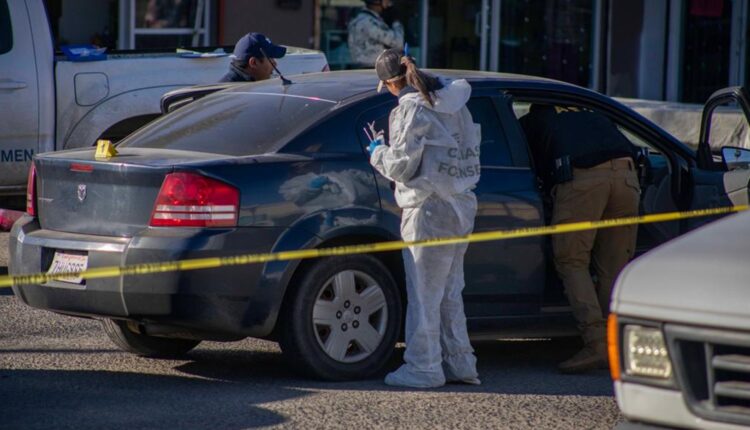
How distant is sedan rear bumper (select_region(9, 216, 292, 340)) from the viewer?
664 cm

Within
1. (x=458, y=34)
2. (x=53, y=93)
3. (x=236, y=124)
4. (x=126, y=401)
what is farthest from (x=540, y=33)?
(x=126, y=401)

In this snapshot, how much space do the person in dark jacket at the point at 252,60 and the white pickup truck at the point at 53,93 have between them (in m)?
1.04

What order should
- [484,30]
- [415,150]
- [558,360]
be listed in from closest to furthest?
1. [415,150]
2. [558,360]
3. [484,30]

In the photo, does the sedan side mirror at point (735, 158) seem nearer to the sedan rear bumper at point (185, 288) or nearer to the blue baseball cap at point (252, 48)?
the sedan rear bumper at point (185, 288)

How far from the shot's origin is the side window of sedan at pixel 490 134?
7.54 metres

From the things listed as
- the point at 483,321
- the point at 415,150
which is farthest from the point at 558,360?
the point at 415,150

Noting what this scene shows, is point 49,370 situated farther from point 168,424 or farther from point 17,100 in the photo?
point 17,100

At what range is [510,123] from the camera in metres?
7.67

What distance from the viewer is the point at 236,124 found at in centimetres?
736

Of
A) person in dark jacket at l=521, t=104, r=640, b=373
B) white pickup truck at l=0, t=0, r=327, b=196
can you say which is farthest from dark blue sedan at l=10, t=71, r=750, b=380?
white pickup truck at l=0, t=0, r=327, b=196

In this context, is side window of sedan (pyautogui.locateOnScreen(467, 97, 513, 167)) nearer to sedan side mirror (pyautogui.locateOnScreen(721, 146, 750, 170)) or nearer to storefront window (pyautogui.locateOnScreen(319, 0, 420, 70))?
sedan side mirror (pyautogui.locateOnScreen(721, 146, 750, 170))

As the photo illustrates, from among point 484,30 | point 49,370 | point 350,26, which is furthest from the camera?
point 484,30

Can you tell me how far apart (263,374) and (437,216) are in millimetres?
1266

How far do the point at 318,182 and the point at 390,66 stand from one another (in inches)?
26.2
